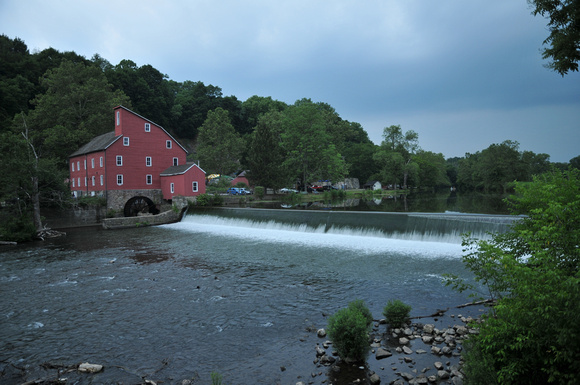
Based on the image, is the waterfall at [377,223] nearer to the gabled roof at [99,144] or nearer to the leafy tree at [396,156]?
the gabled roof at [99,144]

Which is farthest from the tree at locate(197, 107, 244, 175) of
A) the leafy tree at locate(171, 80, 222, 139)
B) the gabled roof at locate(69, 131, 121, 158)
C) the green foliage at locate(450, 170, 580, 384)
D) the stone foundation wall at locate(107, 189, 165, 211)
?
the green foliage at locate(450, 170, 580, 384)

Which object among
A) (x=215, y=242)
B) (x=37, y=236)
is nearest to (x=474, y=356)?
(x=215, y=242)

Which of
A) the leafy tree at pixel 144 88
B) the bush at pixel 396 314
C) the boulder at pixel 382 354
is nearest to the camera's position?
the boulder at pixel 382 354

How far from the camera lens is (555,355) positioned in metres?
3.79

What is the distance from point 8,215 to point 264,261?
2449cm

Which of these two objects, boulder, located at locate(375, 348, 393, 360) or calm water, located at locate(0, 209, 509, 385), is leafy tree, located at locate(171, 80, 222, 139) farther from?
boulder, located at locate(375, 348, 393, 360)

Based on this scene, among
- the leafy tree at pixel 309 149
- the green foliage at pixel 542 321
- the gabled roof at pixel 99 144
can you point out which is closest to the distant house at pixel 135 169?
the gabled roof at pixel 99 144

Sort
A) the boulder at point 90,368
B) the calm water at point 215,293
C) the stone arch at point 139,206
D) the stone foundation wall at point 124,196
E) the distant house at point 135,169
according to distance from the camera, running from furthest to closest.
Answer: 1. the stone arch at point 139,206
2. the distant house at point 135,169
3. the stone foundation wall at point 124,196
4. the calm water at point 215,293
5. the boulder at point 90,368

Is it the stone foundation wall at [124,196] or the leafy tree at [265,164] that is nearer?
the stone foundation wall at [124,196]

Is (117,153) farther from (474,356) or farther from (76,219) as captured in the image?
(474,356)

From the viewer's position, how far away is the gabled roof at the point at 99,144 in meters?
36.7

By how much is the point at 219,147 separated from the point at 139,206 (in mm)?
22784

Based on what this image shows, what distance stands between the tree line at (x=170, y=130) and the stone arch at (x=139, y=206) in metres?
8.39

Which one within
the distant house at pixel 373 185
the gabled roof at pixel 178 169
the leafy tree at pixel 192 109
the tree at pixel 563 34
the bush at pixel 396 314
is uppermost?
the leafy tree at pixel 192 109
